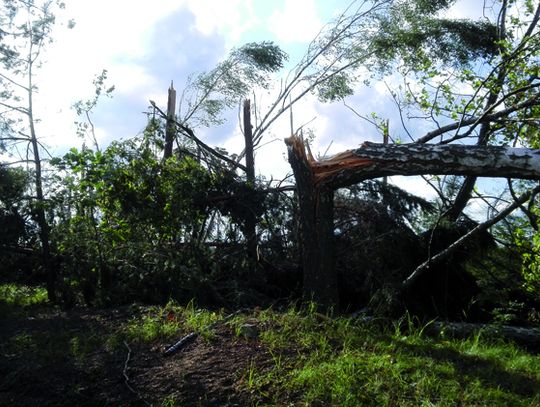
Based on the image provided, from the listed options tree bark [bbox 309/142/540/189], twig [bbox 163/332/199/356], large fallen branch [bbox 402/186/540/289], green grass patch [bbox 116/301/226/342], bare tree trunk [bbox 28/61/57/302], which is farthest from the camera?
bare tree trunk [bbox 28/61/57/302]

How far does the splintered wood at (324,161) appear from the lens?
6328 mm

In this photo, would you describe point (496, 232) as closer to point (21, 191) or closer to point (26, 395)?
point (26, 395)

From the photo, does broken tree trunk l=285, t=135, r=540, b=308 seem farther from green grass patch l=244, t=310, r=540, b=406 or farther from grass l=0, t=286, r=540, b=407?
green grass patch l=244, t=310, r=540, b=406

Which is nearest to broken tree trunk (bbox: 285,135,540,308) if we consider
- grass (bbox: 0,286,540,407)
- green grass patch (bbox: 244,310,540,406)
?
grass (bbox: 0,286,540,407)

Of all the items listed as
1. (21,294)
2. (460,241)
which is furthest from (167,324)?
(21,294)

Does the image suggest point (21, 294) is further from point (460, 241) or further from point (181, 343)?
point (460, 241)

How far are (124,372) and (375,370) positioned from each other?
1.83 m

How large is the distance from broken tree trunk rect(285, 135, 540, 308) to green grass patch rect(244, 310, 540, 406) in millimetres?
834

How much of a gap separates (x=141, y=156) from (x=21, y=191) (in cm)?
196

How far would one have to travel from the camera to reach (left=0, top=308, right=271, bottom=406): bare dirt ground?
428 cm

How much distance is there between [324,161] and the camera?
658cm

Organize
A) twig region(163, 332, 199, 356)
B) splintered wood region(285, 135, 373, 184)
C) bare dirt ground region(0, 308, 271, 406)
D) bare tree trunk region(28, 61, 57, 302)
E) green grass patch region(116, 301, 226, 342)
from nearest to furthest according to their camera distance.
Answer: bare dirt ground region(0, 308, 271, 406) < twig region(163, 332, 199, 356) < green grass patch region(116, 301, 226, 342) < splintered wood region(285, 135, 373, 184) < bare tree trunk region(28, 61, 57, 302)

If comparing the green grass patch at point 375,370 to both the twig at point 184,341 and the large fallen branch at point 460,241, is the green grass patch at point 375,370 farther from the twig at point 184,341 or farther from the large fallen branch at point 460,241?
the large fallen branch at point 460,241

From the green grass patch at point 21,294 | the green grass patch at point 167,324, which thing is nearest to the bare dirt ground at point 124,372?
the green grass patch at point 167,324
